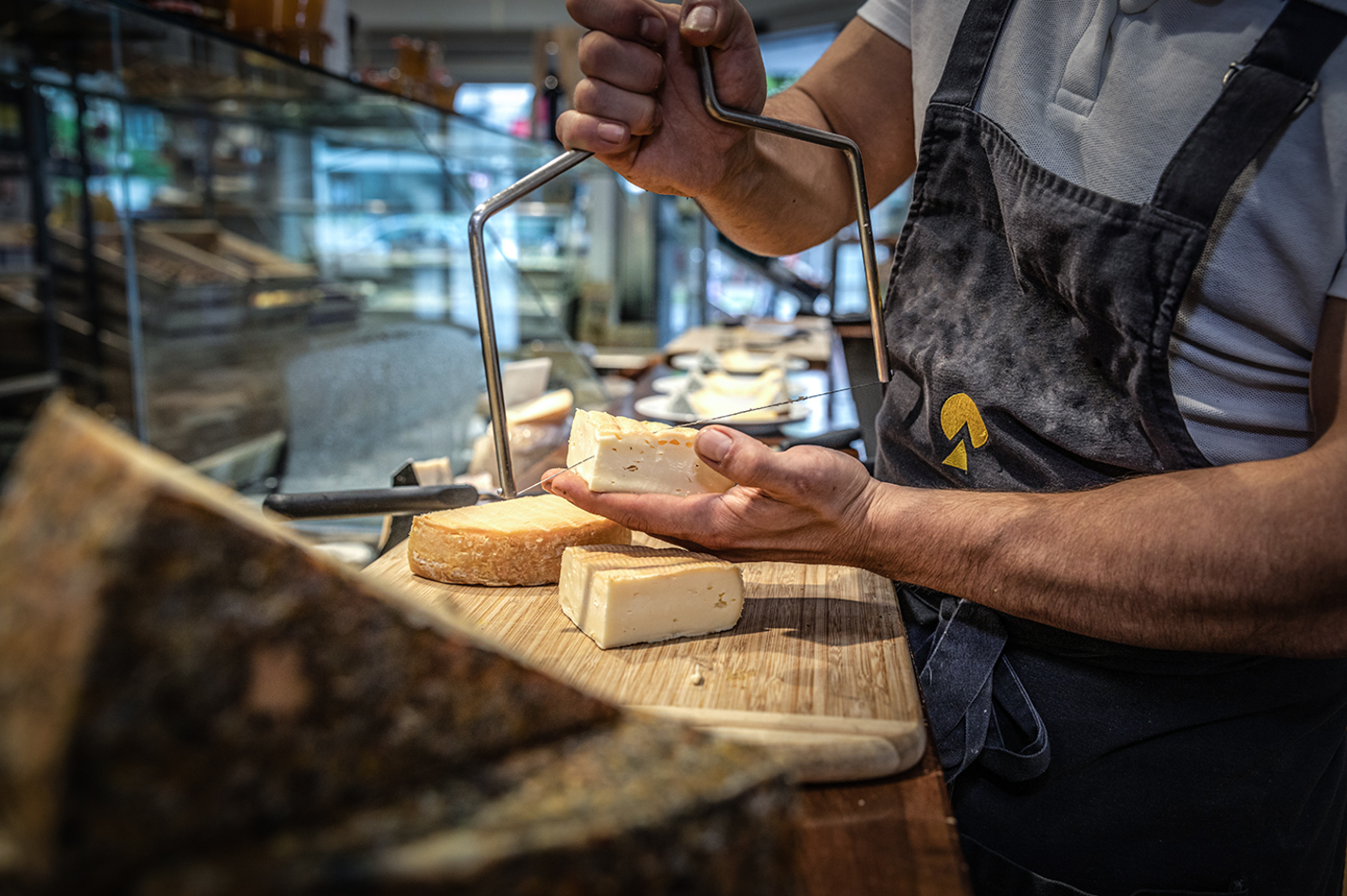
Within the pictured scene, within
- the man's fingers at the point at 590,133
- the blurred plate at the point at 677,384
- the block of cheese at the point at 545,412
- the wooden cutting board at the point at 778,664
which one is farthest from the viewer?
the blurred plate at the point at 677,384

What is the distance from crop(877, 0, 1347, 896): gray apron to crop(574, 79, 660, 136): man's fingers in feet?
1.40

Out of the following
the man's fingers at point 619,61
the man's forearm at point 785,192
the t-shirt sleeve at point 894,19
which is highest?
the t-shirt sleeve at point 894,19

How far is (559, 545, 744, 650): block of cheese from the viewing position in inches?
36.8

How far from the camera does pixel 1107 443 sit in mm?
970

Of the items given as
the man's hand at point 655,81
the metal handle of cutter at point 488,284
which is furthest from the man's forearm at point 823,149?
the metal handle of cutter at point 488,284

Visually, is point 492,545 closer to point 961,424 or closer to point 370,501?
point 370,501

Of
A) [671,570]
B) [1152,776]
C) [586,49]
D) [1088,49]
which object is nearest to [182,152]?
[586,49]

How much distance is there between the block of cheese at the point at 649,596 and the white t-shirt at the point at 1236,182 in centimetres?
54

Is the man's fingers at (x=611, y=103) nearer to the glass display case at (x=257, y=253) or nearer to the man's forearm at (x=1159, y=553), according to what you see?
the man's forearm at (x=1159, y=553)

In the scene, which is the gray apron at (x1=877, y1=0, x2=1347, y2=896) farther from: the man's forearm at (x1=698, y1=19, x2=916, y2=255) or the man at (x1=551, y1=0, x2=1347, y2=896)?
the man's forearm at (x1=698, y1=19, x2=916, y2=255)

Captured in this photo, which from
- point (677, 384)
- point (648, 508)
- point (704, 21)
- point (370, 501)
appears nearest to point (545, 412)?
point (370, 501)

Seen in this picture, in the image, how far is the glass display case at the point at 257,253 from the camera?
1.91m

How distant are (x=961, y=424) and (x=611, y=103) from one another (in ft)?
1.92

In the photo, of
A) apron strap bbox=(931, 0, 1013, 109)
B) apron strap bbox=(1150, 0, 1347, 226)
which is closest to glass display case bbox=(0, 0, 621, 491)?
apron strap bbox=(931, 0, 1013, 109)
